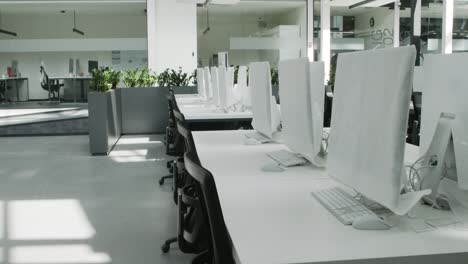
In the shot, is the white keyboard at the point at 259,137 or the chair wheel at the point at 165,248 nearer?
the chair wheel at the point at 165,248

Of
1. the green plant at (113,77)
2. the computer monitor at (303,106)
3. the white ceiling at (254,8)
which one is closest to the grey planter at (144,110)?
the green plant at (113,77)

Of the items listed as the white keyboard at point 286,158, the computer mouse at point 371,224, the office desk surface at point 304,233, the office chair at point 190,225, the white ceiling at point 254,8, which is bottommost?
the office chair at point 190,225

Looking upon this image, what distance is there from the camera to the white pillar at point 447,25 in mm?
8672

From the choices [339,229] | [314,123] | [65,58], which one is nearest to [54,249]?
→ [314,123]

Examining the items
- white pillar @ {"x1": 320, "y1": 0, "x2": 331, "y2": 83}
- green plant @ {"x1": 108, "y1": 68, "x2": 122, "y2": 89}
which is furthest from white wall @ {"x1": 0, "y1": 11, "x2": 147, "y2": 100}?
green plant @ {"x1": 108, "y1": 68, "x2": 122, "y2": 89}

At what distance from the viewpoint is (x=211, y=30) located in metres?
13.8

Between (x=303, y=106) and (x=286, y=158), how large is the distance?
432 mm

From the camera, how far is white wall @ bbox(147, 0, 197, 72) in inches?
492

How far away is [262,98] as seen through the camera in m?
3.40

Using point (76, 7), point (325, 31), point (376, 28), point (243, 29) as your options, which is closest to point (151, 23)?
point (243, 29)

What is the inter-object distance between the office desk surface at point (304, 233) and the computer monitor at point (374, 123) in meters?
0.13

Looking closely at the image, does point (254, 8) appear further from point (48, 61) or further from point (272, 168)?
point (272, 168)

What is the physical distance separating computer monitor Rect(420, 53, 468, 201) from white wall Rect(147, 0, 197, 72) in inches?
431

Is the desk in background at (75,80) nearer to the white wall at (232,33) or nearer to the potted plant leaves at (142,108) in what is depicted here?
the white wall at (232,33)
